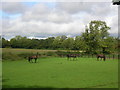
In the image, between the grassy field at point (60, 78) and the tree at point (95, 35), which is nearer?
the grassy field at point (60, 78)

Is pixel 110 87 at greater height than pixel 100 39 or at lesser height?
lesser

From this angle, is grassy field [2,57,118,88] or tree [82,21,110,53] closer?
grassy field [2,57,118,88]

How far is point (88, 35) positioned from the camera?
49812 millimetres

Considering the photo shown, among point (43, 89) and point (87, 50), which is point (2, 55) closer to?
point (43, 89)

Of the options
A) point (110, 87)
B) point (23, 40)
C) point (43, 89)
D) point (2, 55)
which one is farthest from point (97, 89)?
point (23, 40)

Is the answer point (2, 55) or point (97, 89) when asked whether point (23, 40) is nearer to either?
point (2, 55)

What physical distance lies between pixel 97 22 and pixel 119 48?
35.4 feet

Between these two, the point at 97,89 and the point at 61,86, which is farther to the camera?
the point at 61,86

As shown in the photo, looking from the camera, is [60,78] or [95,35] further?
[95,35]

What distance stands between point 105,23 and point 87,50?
30.4ft

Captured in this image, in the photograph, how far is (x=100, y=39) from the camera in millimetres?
49219

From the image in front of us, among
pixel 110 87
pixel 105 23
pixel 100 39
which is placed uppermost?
pixel 105 23

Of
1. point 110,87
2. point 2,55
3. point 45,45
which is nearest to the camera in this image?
point 110,87

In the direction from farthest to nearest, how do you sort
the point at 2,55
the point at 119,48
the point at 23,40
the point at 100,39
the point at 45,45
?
the point at 45,45 < the point at 23,40 < the point at 100,39 < the point at 119,48 < the point at 2,55
